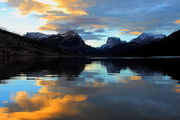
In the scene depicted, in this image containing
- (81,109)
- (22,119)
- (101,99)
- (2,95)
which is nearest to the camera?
(22,119)

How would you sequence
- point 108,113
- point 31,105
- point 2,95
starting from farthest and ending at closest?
point 2,95, point 31,105, point 108,113

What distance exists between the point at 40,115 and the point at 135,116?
23.1 ft

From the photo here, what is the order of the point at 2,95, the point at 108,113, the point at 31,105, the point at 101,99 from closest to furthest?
the point at 108,113 < the point at 31,105 < the point at 101,99 < the point at 2,95

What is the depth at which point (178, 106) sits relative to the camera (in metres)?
19.3

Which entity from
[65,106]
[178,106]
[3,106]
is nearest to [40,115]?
[65,106]

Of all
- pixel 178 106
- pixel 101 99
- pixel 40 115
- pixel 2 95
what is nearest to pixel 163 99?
pixel 178 106

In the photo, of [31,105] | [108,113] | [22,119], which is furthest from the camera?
[31,105]

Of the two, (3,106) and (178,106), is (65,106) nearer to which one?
(3,106)

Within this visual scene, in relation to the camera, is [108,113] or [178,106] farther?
[178,106]

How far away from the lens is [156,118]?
15695 millimetres

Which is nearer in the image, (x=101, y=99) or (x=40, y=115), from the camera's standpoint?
(x=40, y=115)

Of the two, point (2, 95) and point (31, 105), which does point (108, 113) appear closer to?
point (31, 105)

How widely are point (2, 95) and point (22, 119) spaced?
975 centimetres

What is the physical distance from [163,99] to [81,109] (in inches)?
364
